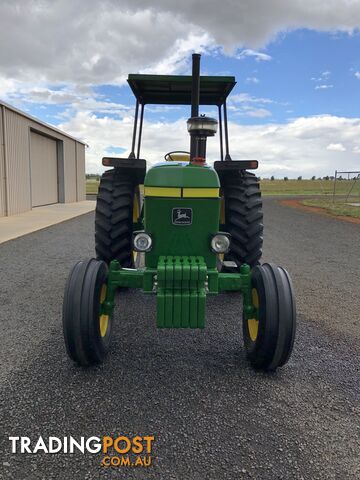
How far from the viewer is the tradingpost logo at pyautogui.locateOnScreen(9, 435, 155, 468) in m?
2.02

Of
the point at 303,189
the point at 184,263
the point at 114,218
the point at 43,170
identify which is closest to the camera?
the point at 184,263

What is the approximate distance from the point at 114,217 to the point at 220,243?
143 centimetres

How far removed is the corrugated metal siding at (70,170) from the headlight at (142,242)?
1889cm

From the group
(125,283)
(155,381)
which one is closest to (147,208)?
(125,283)

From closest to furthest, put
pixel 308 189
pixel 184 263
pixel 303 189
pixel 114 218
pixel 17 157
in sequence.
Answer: pixel 184 263
pixel 114 218
pixel 17 157
pixel 308 189
pixel 303 189

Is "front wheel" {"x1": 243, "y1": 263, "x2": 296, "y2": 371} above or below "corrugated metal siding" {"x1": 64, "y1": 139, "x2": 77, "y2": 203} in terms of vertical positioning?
below

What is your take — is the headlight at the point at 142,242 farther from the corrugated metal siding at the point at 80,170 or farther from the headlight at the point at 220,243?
the corrugated metal siding at the point at 80,170

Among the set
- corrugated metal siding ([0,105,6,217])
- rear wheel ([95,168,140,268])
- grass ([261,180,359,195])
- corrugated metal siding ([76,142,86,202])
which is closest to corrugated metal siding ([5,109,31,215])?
corrugated metal siding ([0,105,6,217])

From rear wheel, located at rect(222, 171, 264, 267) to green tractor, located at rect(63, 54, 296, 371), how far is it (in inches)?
0.4

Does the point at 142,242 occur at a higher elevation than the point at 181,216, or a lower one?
lower

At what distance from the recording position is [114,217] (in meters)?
4.11

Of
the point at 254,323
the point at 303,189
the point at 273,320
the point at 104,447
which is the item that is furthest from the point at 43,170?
the point at 303,189

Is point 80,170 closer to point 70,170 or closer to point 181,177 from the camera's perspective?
point 70,170

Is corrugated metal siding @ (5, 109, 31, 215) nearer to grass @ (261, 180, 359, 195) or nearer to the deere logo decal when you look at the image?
the deere logo decal
